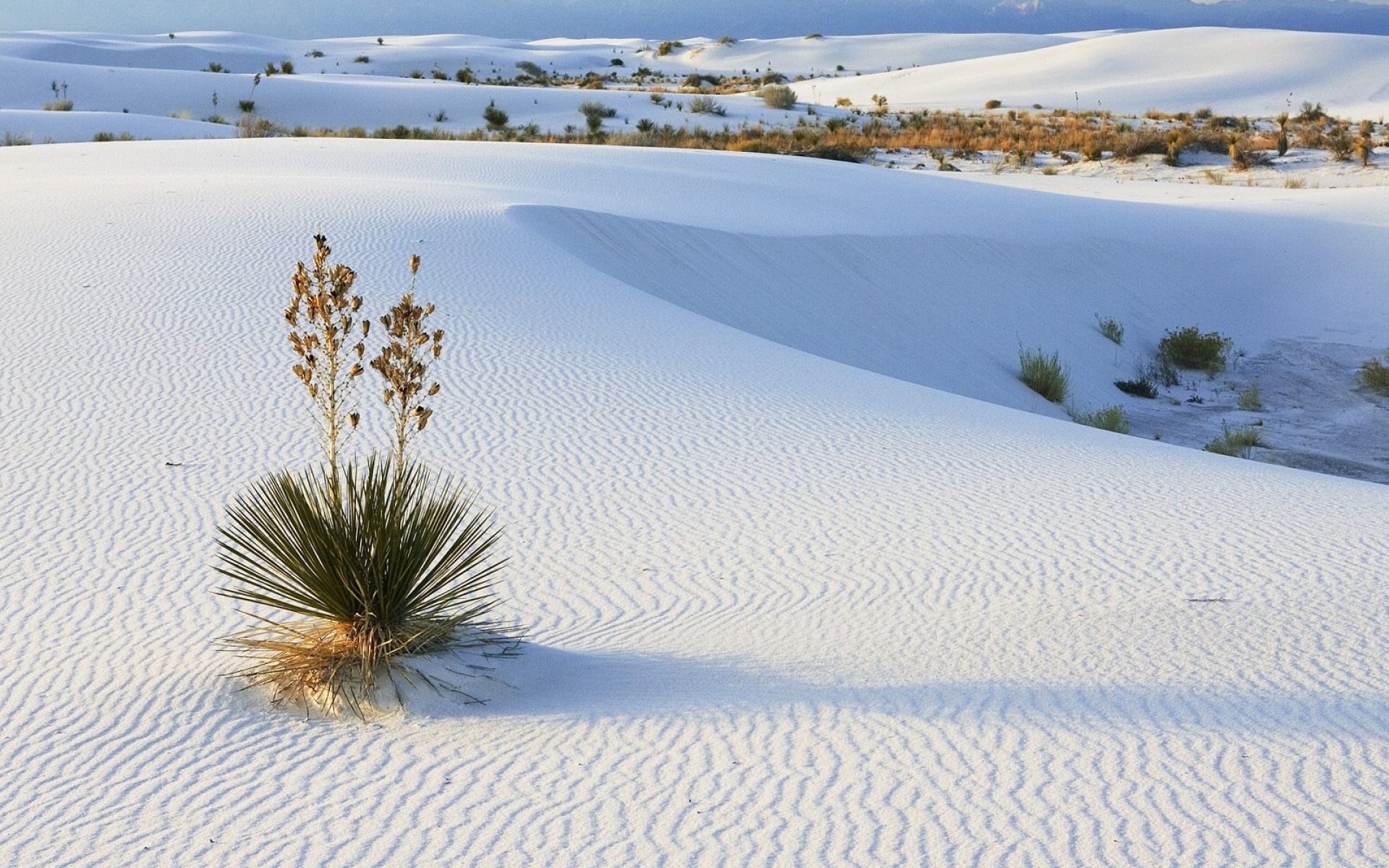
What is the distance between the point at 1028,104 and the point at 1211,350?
3795 cm

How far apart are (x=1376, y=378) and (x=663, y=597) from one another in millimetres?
10712

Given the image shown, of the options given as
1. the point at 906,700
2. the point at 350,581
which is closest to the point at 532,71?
the point at 350,581

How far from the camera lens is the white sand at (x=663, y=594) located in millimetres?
3432

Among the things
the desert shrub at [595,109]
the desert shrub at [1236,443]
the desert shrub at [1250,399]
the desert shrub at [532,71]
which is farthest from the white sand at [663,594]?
the desert shrub at [532,71]

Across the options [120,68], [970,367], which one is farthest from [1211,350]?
[120,68]

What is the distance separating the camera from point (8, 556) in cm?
534

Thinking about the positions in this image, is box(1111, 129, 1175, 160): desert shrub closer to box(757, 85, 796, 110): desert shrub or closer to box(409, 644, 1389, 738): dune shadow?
box(757, 85, 796, 110): desert shrub

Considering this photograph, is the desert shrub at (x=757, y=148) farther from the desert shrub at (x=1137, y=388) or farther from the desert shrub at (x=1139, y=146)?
the desert shrub at (x=1137, y=388)

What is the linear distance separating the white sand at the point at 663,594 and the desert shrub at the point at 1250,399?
1.15m

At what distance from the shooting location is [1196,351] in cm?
1475

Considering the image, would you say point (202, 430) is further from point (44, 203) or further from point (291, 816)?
point (44, 203)

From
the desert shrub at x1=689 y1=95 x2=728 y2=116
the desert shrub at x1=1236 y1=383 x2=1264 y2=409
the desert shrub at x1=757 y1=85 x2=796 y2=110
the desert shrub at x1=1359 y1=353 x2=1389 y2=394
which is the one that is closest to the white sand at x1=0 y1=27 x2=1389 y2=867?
the desert shrub at x1=1359 y1=353 x2=1389 y2=394

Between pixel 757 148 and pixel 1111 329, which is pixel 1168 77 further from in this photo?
pixel 1111 329

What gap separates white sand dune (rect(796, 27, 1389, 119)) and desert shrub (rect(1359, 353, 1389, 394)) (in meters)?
32.1
